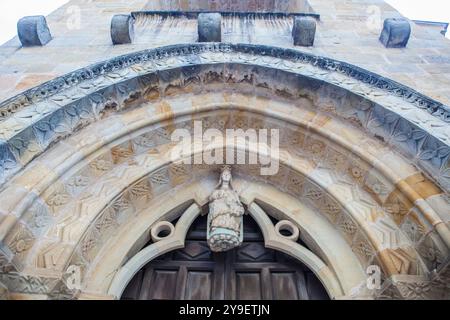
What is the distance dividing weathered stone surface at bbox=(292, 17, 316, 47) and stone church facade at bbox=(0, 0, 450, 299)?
0.02m

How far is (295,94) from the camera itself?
3971 millimetres

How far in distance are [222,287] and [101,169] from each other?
5.44 feet

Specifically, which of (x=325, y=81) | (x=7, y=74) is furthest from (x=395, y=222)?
(x=7, y=74)

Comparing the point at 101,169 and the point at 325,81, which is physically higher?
the point at 325,81

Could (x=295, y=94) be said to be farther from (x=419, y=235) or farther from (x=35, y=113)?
(x=35, y=113)

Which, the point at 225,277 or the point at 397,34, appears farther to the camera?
the point at 397,34

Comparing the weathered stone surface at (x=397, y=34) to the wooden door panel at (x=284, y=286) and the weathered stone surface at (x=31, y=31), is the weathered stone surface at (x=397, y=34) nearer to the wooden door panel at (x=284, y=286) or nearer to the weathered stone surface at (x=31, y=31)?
the wooden door panel at (x=284, y=286)

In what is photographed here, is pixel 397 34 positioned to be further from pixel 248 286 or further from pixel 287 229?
pixel 248 286

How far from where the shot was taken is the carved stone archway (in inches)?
112

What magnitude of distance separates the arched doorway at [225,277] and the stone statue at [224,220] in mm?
274

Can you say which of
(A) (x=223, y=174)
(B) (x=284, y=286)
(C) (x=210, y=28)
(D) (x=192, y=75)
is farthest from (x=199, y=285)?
(C) (x=210, y=28)

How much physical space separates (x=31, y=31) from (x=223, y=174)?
10.7ft

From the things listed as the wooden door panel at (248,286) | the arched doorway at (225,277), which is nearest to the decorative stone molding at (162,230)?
the arched doorway at (225,277)

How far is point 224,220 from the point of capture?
3.29 metres
